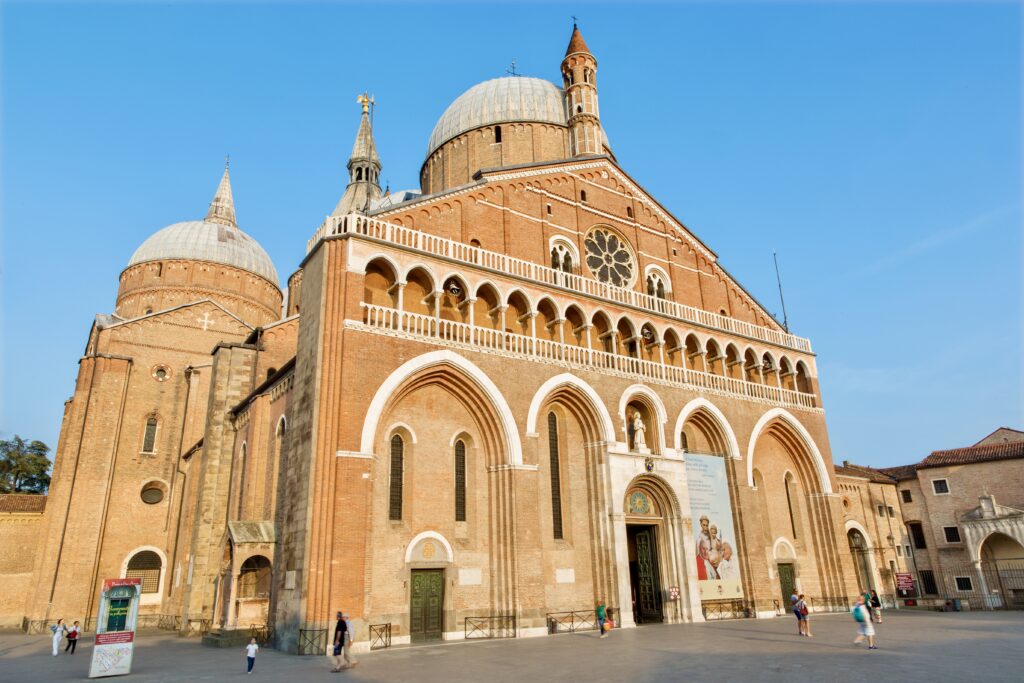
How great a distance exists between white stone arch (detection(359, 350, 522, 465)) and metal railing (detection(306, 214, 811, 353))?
328 cm

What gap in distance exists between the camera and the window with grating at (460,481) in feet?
62.0

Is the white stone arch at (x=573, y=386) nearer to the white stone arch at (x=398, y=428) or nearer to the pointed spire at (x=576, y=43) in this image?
the white stone arch at (x=398, y=428)

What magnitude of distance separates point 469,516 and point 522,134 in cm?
1920

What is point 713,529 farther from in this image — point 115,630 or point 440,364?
point 115,630

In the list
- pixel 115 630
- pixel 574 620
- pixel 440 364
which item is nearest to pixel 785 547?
pixel 574 620

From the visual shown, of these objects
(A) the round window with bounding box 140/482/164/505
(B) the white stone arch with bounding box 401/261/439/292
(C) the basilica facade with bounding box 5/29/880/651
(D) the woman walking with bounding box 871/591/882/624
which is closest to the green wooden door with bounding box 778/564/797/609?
(C) the basilica facade with bounding box 5/29/880/651

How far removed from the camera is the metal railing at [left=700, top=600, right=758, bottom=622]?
884 inches

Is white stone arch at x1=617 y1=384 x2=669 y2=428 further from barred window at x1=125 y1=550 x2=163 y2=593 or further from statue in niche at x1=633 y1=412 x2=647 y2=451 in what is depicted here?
barred window at x1=125 y1=550 x2=163 y2=593

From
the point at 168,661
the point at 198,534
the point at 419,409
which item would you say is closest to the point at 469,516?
the point at 419,409

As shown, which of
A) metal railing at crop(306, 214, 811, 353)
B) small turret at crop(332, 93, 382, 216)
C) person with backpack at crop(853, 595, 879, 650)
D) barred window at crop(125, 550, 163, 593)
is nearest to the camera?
person with backpack at crop(853, 595, 879, 650)

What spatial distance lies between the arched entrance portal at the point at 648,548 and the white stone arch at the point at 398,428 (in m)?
7.76

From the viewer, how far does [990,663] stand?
10.9 m

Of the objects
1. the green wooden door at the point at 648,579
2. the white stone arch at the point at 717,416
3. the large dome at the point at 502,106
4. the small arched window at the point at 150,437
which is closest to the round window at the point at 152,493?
the small arched window at the point at 150,437

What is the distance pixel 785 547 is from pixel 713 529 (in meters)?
4.51
